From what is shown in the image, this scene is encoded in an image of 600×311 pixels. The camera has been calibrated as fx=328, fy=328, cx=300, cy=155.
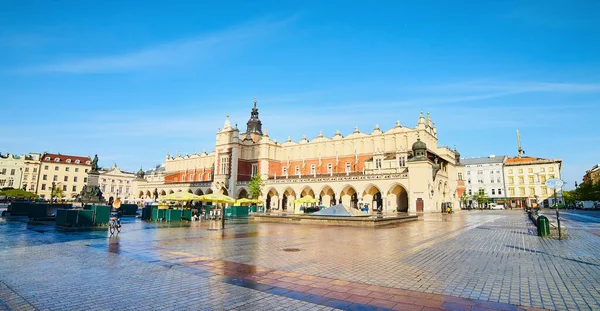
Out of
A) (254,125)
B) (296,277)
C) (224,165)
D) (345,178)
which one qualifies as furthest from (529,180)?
(296,277)

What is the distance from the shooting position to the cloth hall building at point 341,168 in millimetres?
45219

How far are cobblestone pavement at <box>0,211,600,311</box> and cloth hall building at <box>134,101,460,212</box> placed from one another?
34108mm

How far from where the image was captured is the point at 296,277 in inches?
276

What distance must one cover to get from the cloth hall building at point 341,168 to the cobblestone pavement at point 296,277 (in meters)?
34.1

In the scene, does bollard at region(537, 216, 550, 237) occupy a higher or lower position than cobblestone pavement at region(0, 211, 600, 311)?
higher

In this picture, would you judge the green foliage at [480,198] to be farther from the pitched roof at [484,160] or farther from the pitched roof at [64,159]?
the pitched roof at [64,159]

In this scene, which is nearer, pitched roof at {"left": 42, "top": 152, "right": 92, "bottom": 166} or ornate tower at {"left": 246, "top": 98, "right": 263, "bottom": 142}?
ornate tower at {"left": 246, "top": 98, "right": 263, "bottom": 142}

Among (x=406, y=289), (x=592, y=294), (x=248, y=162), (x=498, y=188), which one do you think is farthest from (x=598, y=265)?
(x=498, y=188)

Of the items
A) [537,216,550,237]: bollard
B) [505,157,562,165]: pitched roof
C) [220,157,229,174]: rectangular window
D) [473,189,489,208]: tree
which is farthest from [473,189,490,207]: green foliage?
[537,216,550,237]: bollard

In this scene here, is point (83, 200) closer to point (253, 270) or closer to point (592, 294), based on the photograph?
point (253, 270)

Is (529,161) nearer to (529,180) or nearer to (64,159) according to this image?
(529,180)

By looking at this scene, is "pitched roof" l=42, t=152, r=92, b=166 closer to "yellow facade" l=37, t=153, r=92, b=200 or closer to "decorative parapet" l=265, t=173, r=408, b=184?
"yellow facade" l=37, t=153, r=92, b=200

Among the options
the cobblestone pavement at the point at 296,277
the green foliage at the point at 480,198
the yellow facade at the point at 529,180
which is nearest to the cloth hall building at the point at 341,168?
the green foliage at the point at 480,198

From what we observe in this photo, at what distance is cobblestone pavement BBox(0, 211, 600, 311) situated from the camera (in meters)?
5.30
